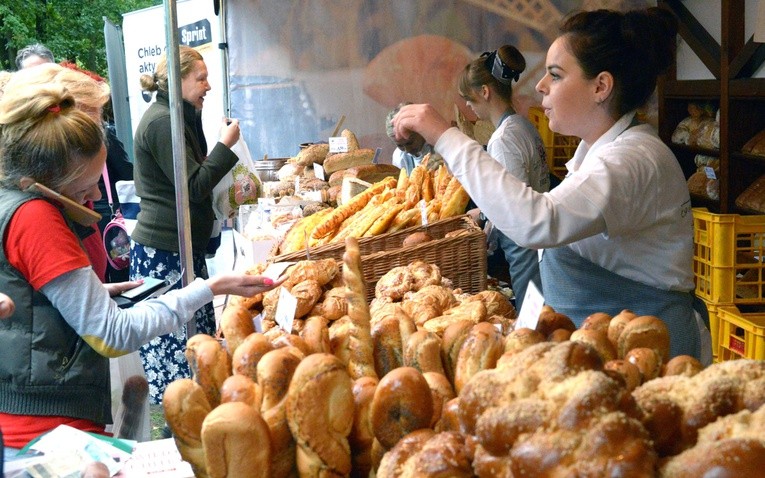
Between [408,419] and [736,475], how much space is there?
18.6 inches

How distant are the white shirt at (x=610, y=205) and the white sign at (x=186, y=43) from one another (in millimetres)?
4792

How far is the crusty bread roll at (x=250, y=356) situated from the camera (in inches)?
48.9

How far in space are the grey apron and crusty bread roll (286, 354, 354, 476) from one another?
1.17 metres

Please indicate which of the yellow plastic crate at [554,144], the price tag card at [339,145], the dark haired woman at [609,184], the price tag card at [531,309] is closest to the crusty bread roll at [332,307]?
the dark haired woman at [609,184]

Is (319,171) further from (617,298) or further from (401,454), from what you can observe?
(401,454)

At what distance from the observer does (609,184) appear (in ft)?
6.24

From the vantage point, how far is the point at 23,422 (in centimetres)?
200

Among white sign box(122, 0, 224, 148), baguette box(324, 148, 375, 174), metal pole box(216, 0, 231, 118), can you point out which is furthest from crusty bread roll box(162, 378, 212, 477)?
metal pole box(216, 0, 231, 118)

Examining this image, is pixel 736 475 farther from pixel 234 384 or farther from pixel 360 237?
pixel 360 237

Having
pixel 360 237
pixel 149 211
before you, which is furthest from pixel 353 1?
pixel 360 237

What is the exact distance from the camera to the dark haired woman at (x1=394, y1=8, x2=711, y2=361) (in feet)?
6.23

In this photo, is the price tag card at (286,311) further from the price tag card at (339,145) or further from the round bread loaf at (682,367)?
the price tag card at (339,145)

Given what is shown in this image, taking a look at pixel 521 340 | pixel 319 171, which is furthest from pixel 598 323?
pixel 319 171

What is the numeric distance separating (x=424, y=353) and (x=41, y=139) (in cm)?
125
